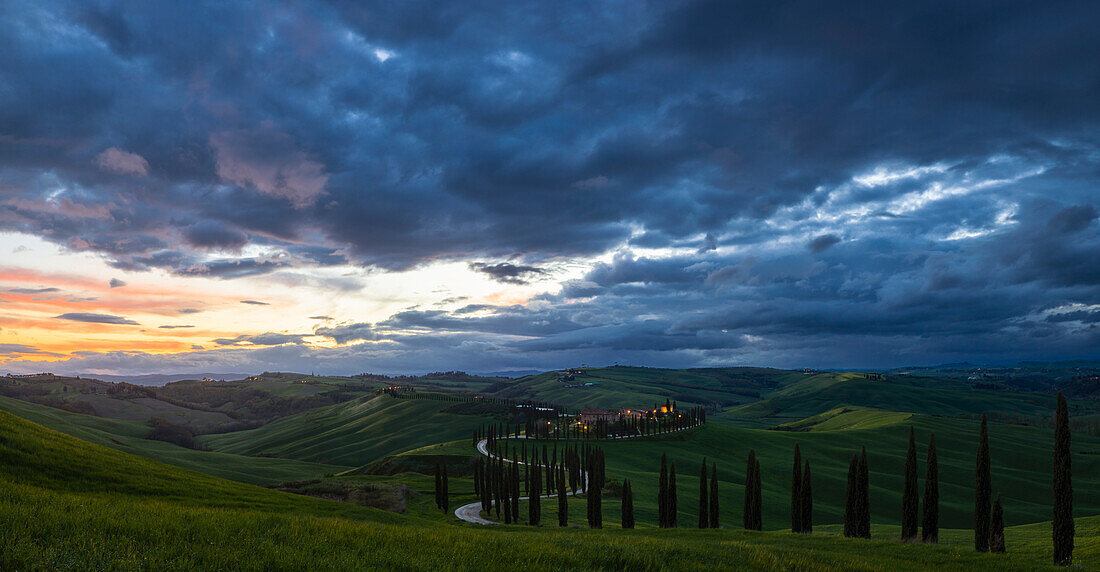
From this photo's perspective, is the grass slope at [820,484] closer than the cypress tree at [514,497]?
No

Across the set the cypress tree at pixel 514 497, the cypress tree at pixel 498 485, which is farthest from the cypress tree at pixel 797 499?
the cypress tree at pixel 498 485

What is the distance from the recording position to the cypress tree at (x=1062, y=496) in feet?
141

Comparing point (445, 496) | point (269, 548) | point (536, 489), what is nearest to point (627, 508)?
point (536, 489)

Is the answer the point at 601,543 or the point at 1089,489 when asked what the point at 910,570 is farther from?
the point at 1089,489

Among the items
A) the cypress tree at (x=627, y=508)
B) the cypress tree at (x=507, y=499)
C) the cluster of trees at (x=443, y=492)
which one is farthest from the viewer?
the cluster of trees at (x=443, y=492)

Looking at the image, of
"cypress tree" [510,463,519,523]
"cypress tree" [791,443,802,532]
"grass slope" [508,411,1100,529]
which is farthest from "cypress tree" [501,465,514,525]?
"cypress tree" [791,443,802,532]

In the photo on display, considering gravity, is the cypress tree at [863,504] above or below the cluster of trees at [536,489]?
above

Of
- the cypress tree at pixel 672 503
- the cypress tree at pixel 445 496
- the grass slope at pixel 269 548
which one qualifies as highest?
the grass slope at pixel 269 548

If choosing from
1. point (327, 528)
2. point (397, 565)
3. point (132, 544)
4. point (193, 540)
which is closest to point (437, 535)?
point (327, 528)

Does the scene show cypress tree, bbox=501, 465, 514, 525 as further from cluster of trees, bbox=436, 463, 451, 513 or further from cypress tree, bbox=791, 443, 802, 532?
cypress tree, bbox=791, 443, 802, 532

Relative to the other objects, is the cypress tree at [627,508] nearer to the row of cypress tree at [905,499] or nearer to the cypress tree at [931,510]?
the row of cypress tree at [905,499]

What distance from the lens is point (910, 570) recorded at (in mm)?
23156

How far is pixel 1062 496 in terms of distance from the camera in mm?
44812

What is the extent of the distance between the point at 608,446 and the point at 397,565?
182515 millimetres
